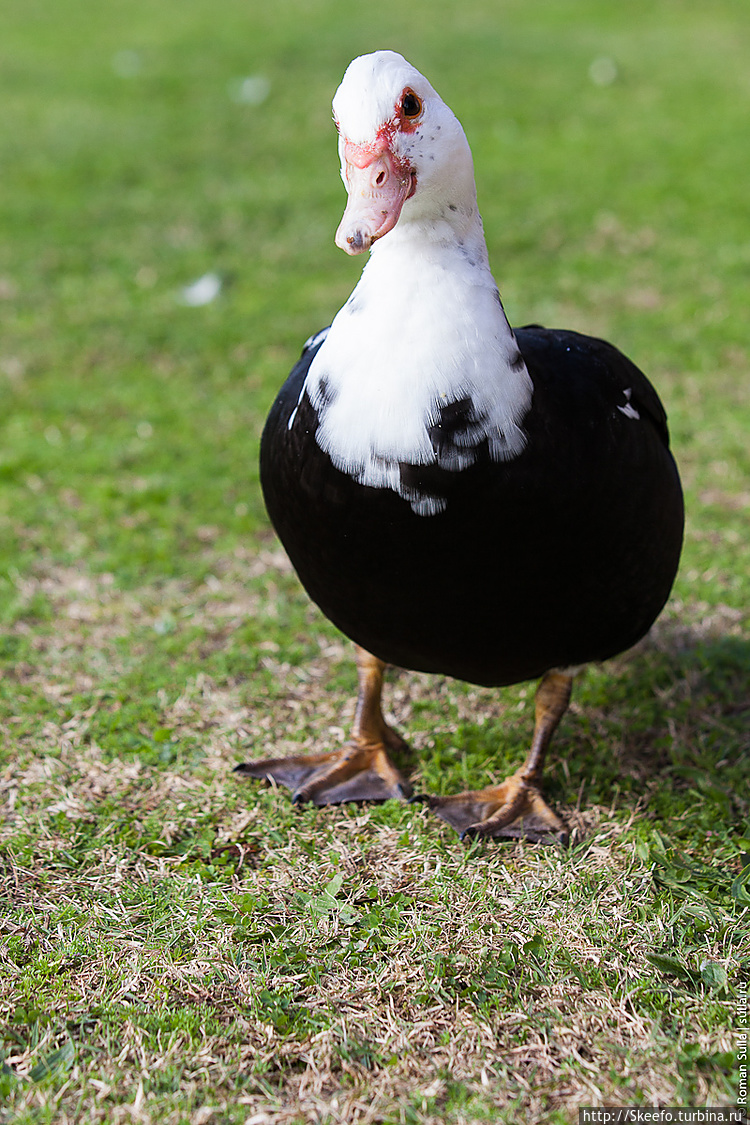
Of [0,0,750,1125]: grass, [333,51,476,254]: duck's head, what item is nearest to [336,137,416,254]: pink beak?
[333,51,476,254]: duck's head

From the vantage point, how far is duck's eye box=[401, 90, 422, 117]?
6.66 ft

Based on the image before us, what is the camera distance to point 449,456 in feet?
7.11

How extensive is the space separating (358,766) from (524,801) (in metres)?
0.47

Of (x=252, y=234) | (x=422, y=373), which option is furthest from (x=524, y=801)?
(x=252, y=234)

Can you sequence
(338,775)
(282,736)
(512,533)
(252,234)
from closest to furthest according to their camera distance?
1. (512,533)
2. (338,775)
3. (282,736)
4. (252,234)

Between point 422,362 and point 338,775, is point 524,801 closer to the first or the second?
point 338,775

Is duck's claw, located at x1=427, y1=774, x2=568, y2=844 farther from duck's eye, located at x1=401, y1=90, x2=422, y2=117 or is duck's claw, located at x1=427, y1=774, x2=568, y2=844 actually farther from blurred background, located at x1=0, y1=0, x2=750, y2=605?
duck's eye, located at x1=401, y1=90, x2=422, y2=117

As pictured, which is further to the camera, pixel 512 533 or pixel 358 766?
pixel 358 766

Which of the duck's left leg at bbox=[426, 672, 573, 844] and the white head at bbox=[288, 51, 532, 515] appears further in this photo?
the duck's left leg at bbox=[426, 672, 573, 844]

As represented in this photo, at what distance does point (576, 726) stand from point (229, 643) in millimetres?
1193

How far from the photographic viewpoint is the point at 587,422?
2.39m

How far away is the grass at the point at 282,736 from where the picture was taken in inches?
85.4

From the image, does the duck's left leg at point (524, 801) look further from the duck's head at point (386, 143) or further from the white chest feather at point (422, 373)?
the duck's head at point (386, 143)

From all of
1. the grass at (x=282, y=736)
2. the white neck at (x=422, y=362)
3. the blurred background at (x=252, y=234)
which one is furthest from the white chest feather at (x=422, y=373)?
the blurred background at (x=252, y=234)
